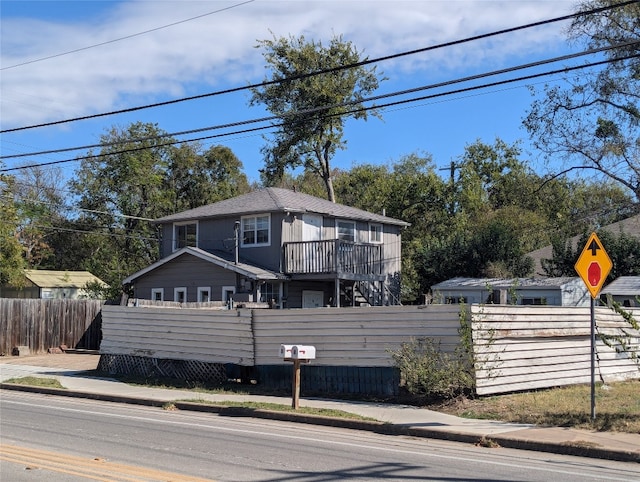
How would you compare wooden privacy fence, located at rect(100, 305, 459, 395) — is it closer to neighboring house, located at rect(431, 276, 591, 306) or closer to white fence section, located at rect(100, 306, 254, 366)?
white fence section, located at rect(100, 306, 254, 366)

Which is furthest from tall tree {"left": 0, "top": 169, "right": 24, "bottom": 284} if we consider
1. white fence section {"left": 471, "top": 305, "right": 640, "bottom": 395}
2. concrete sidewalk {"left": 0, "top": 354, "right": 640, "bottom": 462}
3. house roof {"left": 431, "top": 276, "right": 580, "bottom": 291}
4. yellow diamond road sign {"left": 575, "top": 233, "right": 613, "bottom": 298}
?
yellow diamond road sign {"left": 575, "top": 233, "right": 613, "bottom": 298}

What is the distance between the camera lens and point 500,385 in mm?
14367

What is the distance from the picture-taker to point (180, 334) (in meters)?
18.8

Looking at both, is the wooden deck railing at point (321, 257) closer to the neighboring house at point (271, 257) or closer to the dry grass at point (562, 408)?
the neighboring house at point (271, 257)

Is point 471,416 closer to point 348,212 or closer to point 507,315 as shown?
point 507,315

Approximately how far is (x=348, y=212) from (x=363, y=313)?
1961 centimetres

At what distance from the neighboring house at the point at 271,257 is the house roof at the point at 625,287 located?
384 inches

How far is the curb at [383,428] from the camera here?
9.96 metres

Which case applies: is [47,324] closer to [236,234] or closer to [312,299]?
[236,234]

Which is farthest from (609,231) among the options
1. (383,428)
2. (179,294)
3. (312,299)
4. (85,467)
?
(85,467)

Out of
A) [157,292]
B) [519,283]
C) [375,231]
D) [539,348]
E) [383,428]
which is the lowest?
[383,428]

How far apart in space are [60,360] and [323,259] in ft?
36.2

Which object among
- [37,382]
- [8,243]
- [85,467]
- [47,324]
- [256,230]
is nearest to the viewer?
[85,467]

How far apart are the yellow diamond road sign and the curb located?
2.68 m
